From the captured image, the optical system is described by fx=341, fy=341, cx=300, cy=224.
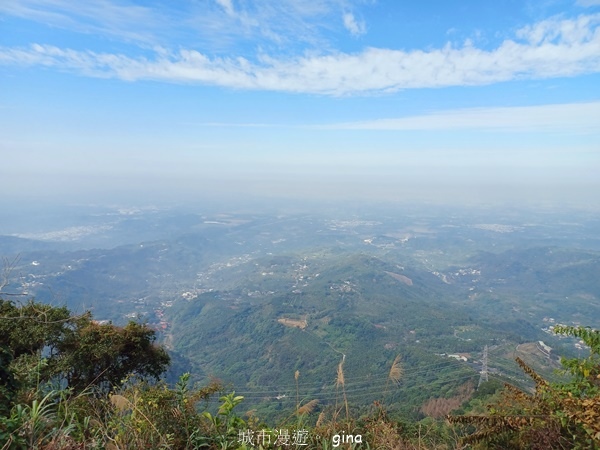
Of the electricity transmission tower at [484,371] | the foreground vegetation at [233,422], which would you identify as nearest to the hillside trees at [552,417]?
the foreground vegetation at [233,422]

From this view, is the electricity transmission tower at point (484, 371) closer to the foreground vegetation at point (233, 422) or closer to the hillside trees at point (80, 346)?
the hillside trees at point (80, 346)

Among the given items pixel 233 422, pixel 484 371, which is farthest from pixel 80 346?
pixel 484 371

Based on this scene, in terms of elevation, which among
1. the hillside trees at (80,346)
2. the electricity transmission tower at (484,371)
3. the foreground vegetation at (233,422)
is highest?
the foreground vegetation at (233,422)

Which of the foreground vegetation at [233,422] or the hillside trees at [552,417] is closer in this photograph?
the foreground vegetation at [233,422]

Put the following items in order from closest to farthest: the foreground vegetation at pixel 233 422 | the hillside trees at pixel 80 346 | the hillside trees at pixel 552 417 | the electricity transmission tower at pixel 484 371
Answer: the foreground vegetation at pixel 233 422
the hillside trees at pixel 552 417
the hillside trees at pixel 80 346
the electricity transmission tower at pixel 484 371

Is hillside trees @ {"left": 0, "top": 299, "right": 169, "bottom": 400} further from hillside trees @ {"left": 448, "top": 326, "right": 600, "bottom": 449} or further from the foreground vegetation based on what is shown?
hillside trees @ {"left": 448, "top": 326, "right": 600, "bottom": 449}

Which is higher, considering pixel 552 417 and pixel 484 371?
pixel 552 417

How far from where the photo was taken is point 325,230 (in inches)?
6845

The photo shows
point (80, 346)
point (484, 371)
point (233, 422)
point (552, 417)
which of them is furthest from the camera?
point (484, 371)

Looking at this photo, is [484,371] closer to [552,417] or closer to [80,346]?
[80,346]

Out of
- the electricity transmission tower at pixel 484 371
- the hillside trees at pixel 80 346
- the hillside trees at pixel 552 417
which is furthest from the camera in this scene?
the electricity transmission tower at pixel 484 371

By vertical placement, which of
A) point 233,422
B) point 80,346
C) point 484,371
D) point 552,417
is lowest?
point 484,371

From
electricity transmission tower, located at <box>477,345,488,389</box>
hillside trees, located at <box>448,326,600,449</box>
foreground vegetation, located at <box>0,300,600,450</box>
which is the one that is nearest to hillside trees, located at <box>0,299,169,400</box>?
foreground vegetation, located at <box>0,300,600,450</box>

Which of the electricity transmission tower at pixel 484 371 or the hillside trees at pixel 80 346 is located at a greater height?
the hillside trees at pixel 80 346
